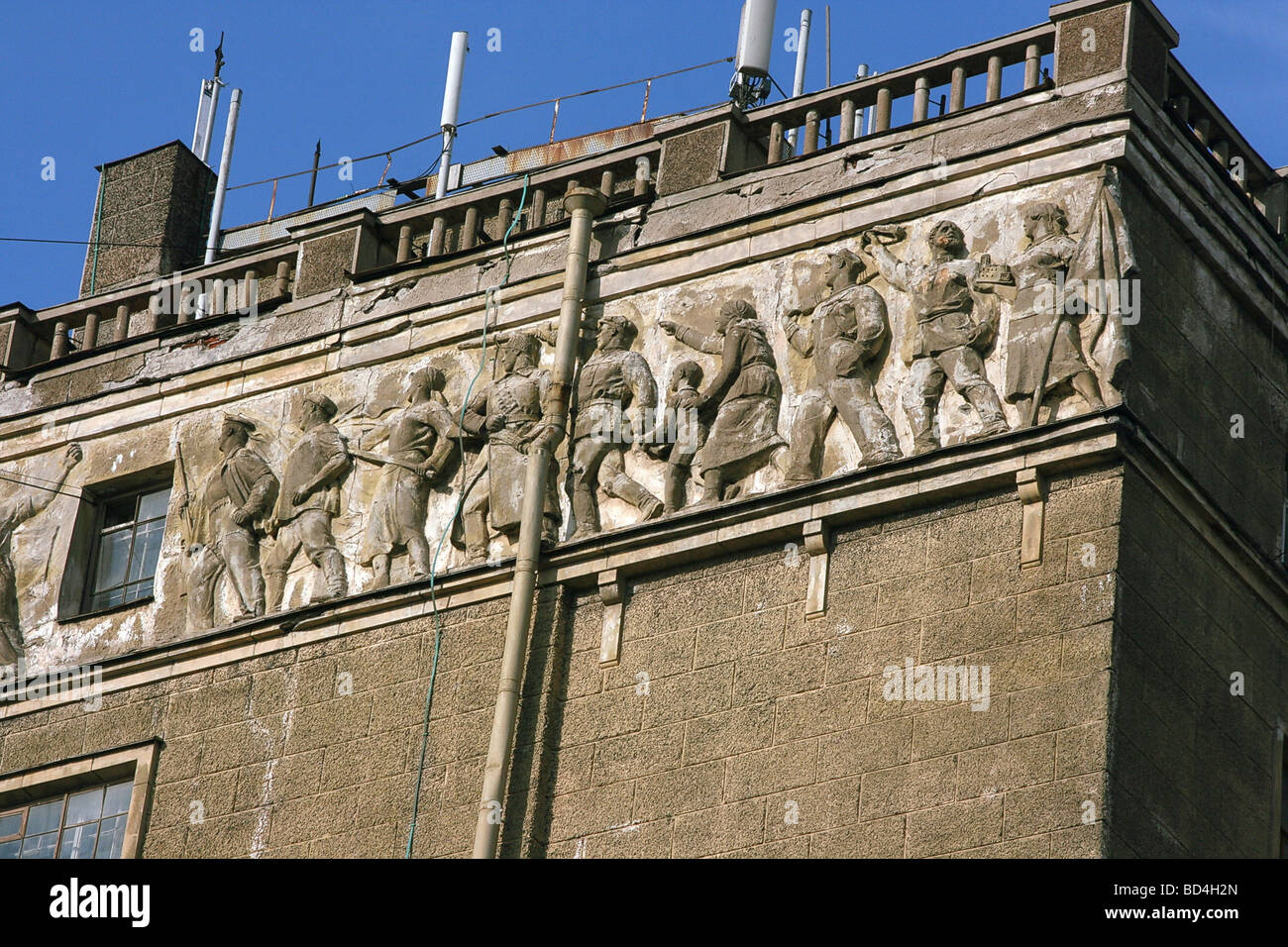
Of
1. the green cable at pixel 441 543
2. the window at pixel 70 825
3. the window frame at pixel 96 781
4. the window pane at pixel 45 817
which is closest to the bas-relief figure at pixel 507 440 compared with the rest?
the green cable at pixel 441 543

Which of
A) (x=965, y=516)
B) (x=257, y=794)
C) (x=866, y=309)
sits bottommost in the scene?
(x=257, y=794)

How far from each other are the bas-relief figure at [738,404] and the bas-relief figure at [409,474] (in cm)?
240

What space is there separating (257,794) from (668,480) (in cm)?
409

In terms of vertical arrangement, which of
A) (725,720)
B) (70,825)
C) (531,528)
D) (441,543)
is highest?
(441,543)

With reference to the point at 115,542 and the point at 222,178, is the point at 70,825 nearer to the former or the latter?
the point at 115,542

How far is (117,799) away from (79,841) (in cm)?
45

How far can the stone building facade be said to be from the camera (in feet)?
65.6

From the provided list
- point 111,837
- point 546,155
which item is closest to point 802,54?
point 546,155

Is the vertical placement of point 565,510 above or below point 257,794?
above

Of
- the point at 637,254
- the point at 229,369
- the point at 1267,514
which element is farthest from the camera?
the point at 229,369

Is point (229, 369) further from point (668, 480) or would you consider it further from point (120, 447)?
point (668, 480)

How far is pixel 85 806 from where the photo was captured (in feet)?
78.4

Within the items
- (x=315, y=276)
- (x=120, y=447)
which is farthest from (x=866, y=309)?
(x=120, y=447)

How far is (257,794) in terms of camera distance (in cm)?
2277
